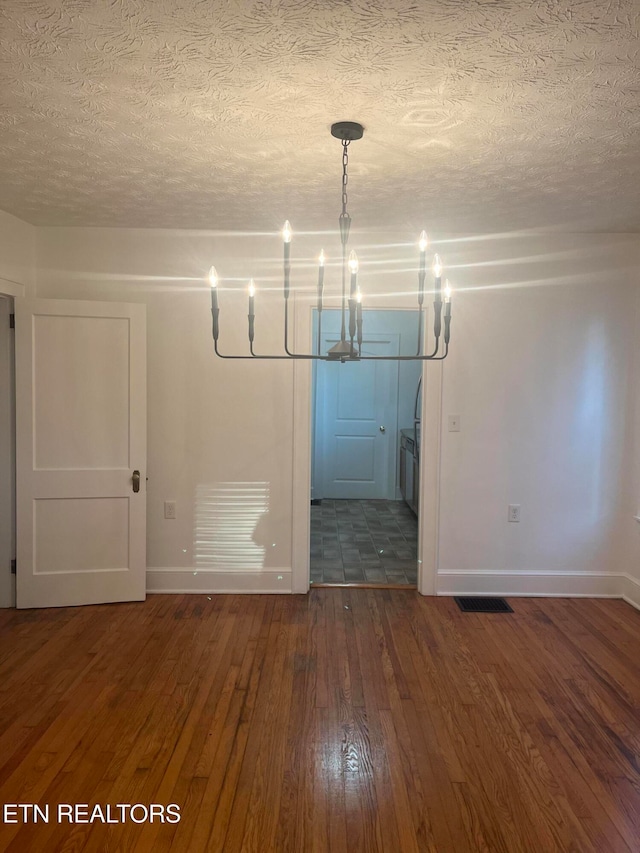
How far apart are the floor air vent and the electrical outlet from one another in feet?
1.88

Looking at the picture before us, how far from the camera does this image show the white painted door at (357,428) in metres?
7.36

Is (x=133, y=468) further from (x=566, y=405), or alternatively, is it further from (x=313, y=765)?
(x=566, y=405)

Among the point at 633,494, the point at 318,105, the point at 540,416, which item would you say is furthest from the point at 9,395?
the point at 633,494

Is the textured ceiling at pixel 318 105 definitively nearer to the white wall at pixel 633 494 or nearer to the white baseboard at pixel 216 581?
the white wall at pixel 633 494

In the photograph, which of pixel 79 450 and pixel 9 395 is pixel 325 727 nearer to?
pixel 79 450

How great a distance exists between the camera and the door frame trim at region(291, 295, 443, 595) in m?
4.19

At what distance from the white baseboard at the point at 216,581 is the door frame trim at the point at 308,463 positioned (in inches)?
4.6

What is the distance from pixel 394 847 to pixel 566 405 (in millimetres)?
3079

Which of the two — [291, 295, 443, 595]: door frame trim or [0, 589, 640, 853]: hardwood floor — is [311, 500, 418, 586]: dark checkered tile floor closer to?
[291, 295, 443, 595]: door frame trim

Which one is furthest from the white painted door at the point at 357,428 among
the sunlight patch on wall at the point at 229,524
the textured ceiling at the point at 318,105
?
the textured ceiling at the point at 318,105

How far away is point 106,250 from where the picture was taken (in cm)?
410

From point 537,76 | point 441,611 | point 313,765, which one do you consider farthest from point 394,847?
point 537,76

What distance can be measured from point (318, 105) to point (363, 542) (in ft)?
13.7

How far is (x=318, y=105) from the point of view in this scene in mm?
2186
